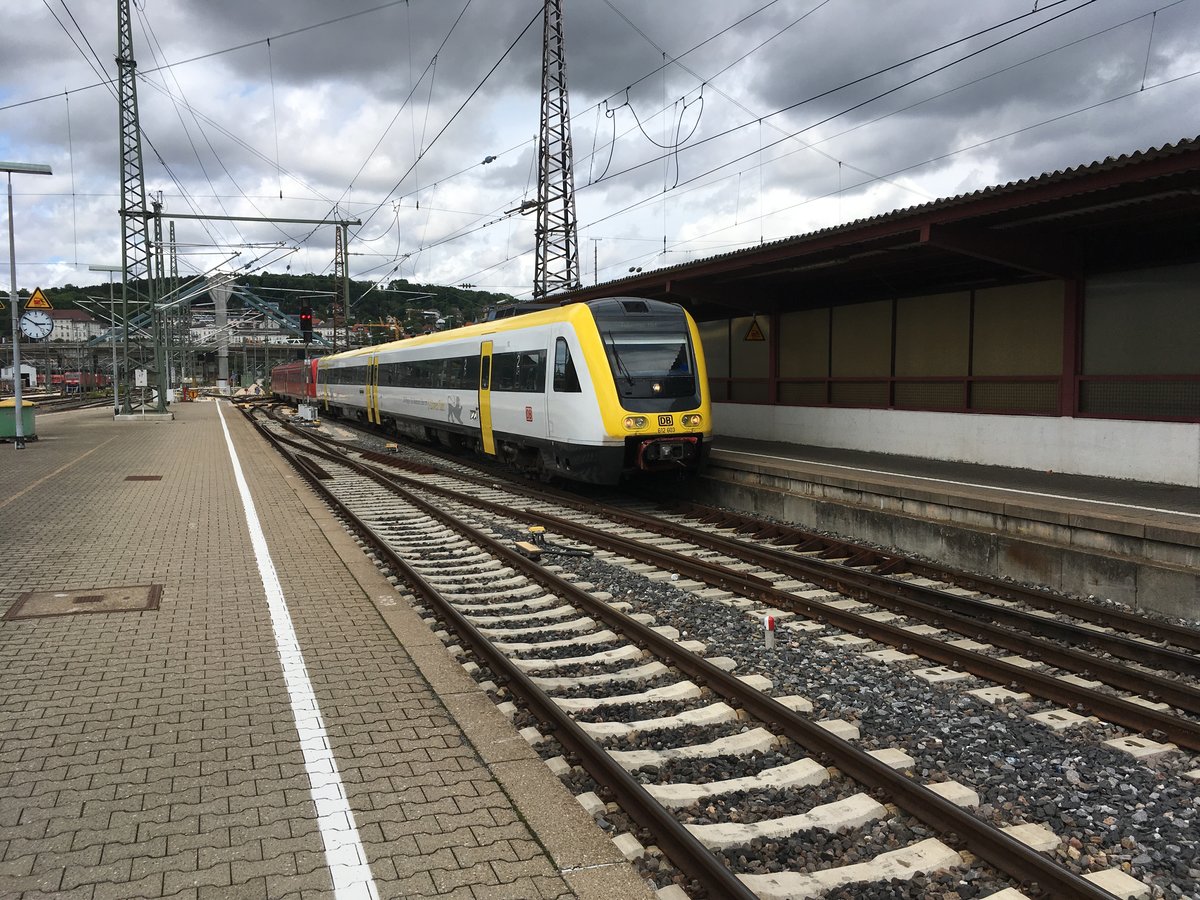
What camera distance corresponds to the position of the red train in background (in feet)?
144

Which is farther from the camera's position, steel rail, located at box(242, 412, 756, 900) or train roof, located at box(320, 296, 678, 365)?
train roof, located at box(320, 296, 678, 365)

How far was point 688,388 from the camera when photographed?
12672 mm

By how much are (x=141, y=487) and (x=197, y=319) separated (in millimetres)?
123200

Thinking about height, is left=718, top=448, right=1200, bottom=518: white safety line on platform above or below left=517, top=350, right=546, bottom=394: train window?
below

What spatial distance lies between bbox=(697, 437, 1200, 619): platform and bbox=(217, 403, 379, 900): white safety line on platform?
683 centimetres

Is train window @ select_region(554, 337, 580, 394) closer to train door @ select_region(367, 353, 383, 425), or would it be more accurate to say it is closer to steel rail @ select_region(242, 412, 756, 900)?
steel rail @ select_region(242, 412, 756, 900)

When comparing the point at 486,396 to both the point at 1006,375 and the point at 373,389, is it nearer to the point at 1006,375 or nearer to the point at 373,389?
the point at 1006,375

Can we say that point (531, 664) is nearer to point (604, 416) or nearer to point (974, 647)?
point (974, 647)

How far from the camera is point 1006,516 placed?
8.78 metres

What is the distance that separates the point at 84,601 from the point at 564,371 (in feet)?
23.6

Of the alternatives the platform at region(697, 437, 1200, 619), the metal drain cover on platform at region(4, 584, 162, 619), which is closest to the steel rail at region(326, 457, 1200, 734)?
the platform at region(697, 437, 1200, 619)

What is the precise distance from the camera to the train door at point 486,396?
52.2 feet

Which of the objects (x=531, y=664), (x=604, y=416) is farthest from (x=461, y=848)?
(x=604, y=416)

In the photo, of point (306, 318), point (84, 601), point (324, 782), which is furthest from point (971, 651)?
point (306, 318)
